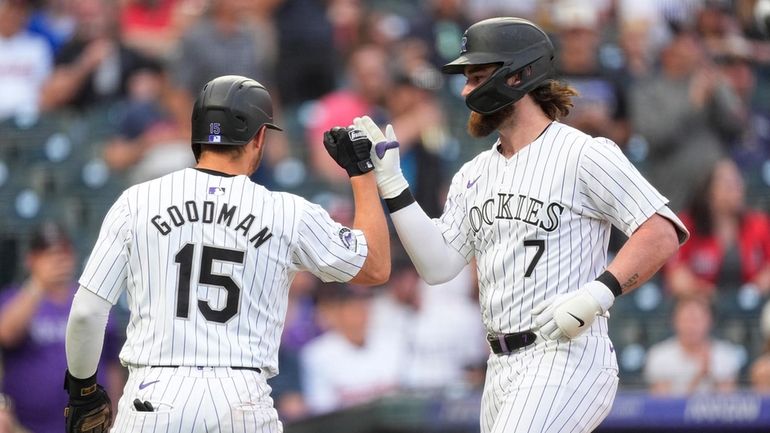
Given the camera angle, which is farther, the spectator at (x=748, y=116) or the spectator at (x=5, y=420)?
the spectator at (x=748, y=116)

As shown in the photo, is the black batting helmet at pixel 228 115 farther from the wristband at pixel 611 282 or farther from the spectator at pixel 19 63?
the spectator at pixel 19 63

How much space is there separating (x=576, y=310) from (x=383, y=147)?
3.32ft

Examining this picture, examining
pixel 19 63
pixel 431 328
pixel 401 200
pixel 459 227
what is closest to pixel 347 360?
pixel 431 328

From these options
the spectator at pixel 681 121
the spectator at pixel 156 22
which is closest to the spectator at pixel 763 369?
the spectator at pixel 681 121

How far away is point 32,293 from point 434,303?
257cm

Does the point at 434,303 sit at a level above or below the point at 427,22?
below

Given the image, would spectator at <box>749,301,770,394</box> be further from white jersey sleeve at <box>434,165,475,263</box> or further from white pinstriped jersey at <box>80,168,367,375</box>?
white pinstriped jersey at <box>80,168,367,375</box>

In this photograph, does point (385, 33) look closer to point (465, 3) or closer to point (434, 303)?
point (465, 3)

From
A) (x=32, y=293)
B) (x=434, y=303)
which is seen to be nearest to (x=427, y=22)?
(x=434, y=303)

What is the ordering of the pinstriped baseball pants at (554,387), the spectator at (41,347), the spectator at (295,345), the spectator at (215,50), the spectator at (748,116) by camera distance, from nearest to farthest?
1. the pinstriped baseball pants at (554,387)
2. the spectator at (41,347)
3. the spectator at (295,345)
4. the spectator at (215,50)
5. the spectator at (748,116)

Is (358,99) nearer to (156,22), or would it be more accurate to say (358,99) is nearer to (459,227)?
(156,22)

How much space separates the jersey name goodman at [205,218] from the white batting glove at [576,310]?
100cm

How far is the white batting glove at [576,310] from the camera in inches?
179

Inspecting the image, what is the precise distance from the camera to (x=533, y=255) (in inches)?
189
